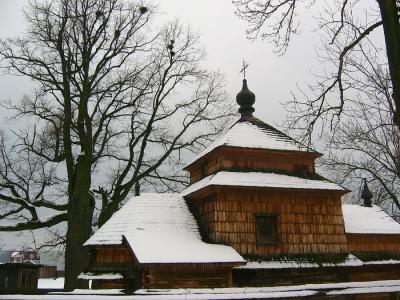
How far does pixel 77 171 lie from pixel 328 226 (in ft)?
37.2

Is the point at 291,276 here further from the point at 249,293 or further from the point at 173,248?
the point at 249,293

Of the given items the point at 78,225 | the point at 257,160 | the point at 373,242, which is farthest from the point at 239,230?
the point at 373,242

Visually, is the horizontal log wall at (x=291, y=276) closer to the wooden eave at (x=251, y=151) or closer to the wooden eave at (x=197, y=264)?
the wooden eave at (x=197, y=264)

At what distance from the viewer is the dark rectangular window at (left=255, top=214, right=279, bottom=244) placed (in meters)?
16.5

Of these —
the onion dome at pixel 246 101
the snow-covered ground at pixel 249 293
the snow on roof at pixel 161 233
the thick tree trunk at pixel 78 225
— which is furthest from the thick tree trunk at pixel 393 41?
the thick tree trunk at pixel 78 225

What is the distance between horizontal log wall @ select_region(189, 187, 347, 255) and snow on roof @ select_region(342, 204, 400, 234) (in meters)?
2.43

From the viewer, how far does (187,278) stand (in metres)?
14.7

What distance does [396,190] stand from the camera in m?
22.2

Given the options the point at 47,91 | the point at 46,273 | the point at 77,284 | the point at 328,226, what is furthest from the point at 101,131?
the point at 46,273

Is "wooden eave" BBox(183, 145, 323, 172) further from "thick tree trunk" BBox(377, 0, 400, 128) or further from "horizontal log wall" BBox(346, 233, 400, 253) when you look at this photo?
"thick tree trunk" BBox(377, 0, 400, 128)

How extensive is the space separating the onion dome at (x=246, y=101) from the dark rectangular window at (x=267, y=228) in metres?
6.05

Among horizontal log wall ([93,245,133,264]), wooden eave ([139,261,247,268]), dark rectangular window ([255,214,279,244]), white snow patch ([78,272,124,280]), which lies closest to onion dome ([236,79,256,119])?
dark rectangular window ([255,214,279,244])

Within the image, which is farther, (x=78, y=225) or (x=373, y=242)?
(x=373, y=242)

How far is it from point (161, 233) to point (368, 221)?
11.2 metres
